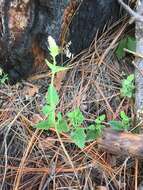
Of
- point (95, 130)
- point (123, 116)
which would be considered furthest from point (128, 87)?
point (95, 130)

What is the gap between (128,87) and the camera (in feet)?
5.74

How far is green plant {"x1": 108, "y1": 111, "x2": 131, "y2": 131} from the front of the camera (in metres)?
1.58

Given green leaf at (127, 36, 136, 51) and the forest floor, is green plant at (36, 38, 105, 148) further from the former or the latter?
green leaf at (127, 36, 136, 51)

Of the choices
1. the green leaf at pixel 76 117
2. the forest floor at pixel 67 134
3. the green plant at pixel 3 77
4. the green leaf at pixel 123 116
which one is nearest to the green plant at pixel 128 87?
the forest floor at pixel 67 134

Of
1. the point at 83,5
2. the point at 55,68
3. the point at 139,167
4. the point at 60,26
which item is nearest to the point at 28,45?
the point at 60,26

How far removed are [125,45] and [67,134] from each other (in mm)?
538

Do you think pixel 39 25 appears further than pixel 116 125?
Yes

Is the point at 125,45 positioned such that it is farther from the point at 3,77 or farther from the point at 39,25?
the point at 3,77

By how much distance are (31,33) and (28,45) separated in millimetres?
65

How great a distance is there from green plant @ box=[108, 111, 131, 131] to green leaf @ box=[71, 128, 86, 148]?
133mm

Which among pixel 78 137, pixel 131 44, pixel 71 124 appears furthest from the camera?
pixel 131 44

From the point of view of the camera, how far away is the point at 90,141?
1.66m

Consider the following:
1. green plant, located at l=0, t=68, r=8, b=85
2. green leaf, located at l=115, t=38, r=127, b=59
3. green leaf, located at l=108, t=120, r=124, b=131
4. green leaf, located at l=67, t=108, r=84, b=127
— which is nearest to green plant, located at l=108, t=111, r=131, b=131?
green leaf, located at l=108, t=120, r=124, b=131

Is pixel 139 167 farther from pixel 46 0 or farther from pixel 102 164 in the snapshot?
pixel 46 0
